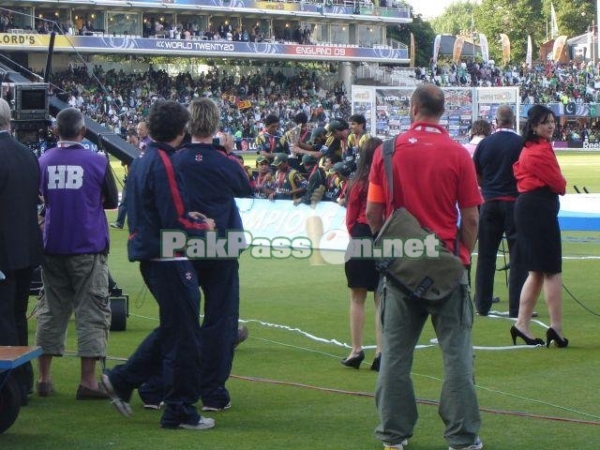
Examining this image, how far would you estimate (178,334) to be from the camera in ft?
21.3

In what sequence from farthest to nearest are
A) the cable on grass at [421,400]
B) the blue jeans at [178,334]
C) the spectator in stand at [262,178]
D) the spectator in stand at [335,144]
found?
the spectator in stand at [262,178] → the spectator in stand at [335,144] → the cable on grass at [421,400] → the blue jeans at [178,334]

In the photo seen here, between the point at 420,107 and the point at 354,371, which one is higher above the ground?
the point at 420,107

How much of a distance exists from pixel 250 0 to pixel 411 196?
72.1m

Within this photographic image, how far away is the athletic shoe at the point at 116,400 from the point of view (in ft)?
22.7

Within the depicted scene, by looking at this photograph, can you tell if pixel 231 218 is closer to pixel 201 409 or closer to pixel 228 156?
pixel 228 156

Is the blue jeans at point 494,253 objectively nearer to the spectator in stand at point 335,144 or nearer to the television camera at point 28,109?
the television camera at point 28,109

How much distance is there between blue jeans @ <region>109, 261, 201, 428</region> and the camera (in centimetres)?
645

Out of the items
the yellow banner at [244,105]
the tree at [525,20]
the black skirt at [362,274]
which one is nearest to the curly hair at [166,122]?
the black skirt at [362,274]

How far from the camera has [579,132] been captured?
67312 mm

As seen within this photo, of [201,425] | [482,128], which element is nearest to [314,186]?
[482,128]

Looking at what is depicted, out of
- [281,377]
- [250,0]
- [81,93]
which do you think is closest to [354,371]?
[281,377]

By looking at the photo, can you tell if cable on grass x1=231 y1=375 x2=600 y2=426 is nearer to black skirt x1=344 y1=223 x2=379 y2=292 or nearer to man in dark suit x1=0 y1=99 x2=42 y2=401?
black skirt x1=344 y1=223 x2=379 y2=292

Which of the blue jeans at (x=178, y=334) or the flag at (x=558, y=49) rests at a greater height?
the flag at (x=558, y=49)

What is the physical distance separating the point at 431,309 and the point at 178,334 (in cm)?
149
